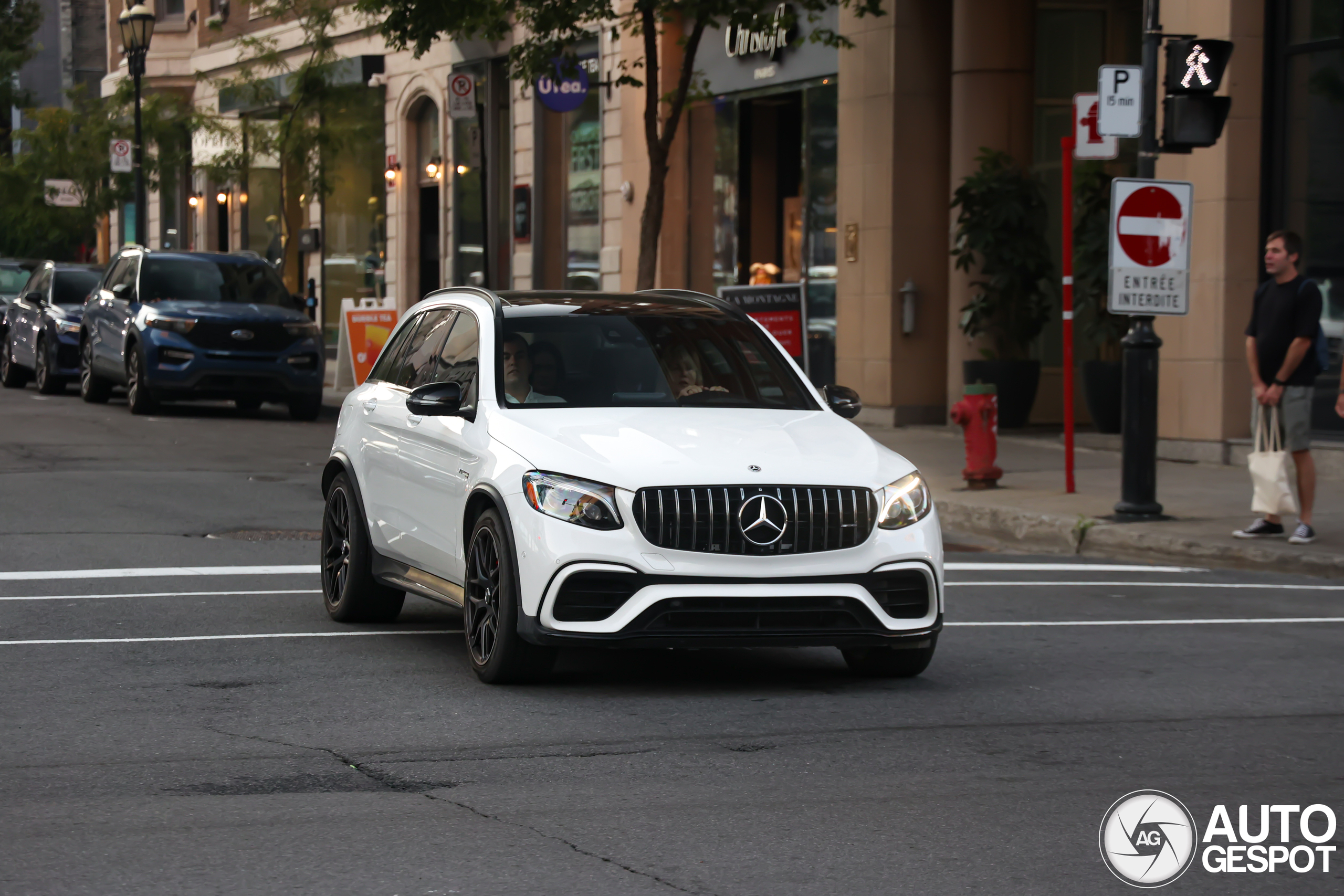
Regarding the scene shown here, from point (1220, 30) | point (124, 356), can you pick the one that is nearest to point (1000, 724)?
point (1220, 30)

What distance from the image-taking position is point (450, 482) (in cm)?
787

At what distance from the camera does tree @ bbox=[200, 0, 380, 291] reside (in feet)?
116

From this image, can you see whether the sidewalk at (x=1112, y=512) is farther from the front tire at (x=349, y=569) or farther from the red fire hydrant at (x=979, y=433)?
the front tire at (x=349, y=569)

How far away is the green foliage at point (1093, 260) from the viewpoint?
1920 cm

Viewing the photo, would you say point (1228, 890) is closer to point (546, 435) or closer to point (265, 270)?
point (546, 435)

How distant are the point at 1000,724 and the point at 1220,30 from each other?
11.7 metres

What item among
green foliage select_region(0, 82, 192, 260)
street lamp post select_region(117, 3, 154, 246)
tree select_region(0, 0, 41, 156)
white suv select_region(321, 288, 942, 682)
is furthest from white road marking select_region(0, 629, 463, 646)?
tree select_region(0, 0, 41, 156)

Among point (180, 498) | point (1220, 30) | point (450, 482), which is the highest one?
point (1220, 30)

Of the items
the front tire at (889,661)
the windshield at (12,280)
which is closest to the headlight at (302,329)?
the windshield at (12,280)

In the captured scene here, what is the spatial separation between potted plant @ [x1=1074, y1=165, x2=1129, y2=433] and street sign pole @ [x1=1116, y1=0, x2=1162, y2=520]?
5.44 metres

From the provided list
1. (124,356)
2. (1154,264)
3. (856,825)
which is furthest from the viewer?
(124,356)

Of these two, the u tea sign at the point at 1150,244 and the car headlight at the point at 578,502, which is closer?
the car headlight at the point at 578,502

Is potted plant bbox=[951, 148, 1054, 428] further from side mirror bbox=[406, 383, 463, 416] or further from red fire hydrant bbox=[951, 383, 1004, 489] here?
side mirror bbox=[406, 383, 463, 416]

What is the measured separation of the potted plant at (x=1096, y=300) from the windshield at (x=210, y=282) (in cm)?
971
